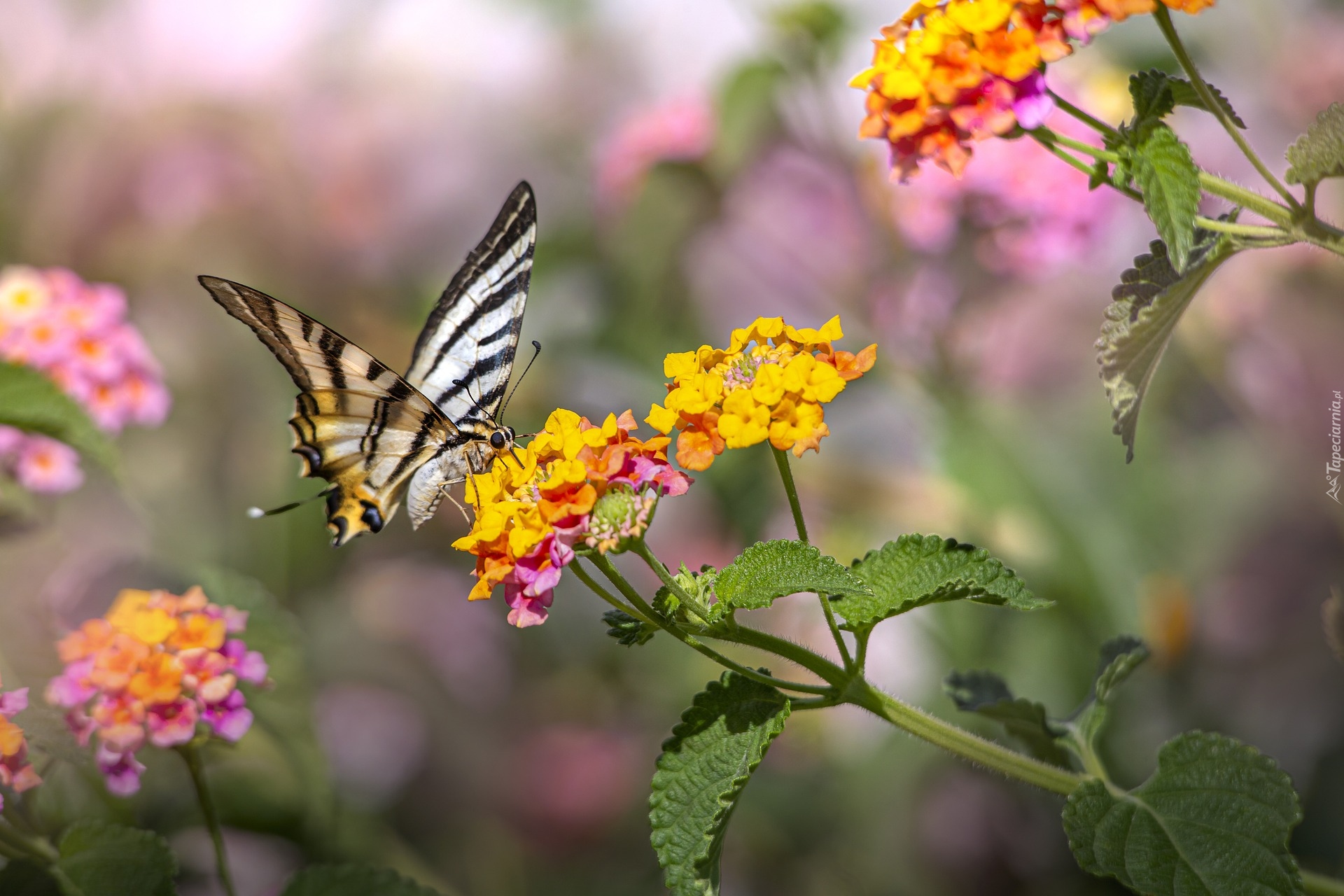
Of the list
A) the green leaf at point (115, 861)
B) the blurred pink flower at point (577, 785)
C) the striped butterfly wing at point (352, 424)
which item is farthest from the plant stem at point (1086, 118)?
the blurred pink flower at point (577, 785)

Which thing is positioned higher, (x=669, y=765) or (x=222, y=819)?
(x=669, y=765)

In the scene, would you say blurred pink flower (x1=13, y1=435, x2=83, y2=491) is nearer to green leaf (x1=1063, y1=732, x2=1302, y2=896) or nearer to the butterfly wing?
the butterfly wing

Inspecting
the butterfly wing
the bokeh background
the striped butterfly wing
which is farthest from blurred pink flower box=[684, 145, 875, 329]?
the striped butterfly wing

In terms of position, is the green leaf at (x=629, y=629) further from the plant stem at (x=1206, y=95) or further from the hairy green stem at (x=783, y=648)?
the plant stem at (x=1206, y=95)

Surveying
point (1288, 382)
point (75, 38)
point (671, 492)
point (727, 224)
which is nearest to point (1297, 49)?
point (1288, 382)

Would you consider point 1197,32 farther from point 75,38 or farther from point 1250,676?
point 75,38

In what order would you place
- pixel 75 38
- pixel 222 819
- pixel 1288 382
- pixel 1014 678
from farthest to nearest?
pixel 75 38 → pixel 1288 382 → pixel 1014 678 → pixel 222 819
